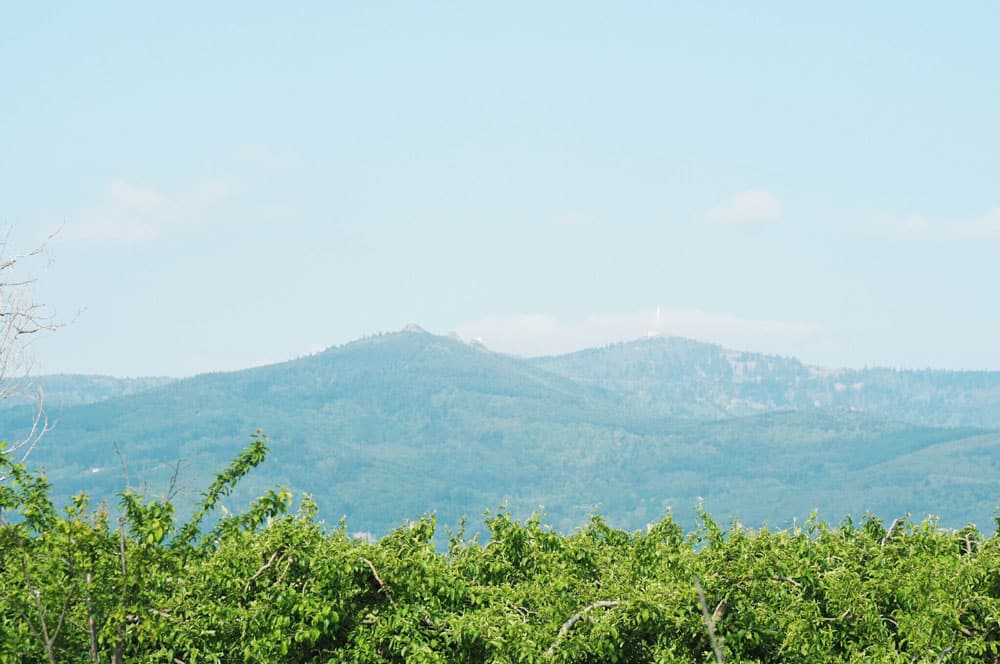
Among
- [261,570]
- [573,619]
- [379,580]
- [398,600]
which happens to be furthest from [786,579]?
[261,570]

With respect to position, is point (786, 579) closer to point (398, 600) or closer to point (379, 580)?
point (398, 600)

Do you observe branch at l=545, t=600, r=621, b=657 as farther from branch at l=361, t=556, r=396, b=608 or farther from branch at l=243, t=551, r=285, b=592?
branch at l=243, t=551, r=285, b=592

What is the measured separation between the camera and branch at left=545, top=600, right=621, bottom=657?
8.44 metres

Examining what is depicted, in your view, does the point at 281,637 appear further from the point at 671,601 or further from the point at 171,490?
the point at 671,601

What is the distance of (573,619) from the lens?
864cm

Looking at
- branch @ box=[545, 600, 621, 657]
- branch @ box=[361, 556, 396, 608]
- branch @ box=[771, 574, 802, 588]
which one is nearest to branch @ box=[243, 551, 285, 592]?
branch @ box=[361, 556, 396, 608]

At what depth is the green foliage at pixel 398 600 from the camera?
26.3 feet

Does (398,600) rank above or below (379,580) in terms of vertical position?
below

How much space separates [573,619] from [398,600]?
4.54ft

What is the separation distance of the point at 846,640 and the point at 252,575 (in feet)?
15.7

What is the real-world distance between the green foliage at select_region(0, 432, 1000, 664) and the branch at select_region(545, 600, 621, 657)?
0.06 ft

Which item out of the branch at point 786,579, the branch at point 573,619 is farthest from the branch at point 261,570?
the branch at point 786,579

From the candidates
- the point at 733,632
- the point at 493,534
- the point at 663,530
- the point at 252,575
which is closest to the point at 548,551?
the point at 493,534

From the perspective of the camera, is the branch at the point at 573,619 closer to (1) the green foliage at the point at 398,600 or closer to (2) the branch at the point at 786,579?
(1) the green foliage at the point at 398,600
